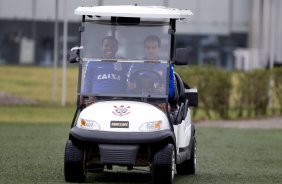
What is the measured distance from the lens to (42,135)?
19.8 meters

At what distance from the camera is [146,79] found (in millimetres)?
12109

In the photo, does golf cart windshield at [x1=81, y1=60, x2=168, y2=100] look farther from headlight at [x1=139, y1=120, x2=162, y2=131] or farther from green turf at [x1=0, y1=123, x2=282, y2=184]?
green turf at [x1=0, y1=123, x2=282, y2=184]

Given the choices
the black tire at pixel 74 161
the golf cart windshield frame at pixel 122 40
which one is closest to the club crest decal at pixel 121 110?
the black tire at pixel 74 161

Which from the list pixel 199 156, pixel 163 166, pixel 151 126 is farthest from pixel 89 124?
pixel 199 156

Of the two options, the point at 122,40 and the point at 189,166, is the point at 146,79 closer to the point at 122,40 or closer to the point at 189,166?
the point at 122,40

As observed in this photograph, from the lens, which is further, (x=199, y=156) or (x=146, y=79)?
(x=199, y=156)

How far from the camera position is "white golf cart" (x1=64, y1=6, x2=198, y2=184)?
444 inches

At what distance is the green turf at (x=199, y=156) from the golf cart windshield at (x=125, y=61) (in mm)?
1031

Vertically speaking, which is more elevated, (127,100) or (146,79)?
(146,79)

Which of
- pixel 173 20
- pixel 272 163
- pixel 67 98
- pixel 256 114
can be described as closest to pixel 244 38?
pixel 67 98

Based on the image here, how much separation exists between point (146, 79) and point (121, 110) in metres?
0.77

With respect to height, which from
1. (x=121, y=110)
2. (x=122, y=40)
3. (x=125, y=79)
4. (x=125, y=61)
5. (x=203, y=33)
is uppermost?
(x=122, y=40)

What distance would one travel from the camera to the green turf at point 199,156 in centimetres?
1255

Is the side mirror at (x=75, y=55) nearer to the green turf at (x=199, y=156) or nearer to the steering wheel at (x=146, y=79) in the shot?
the steering wheel at (x=146, y=79)
